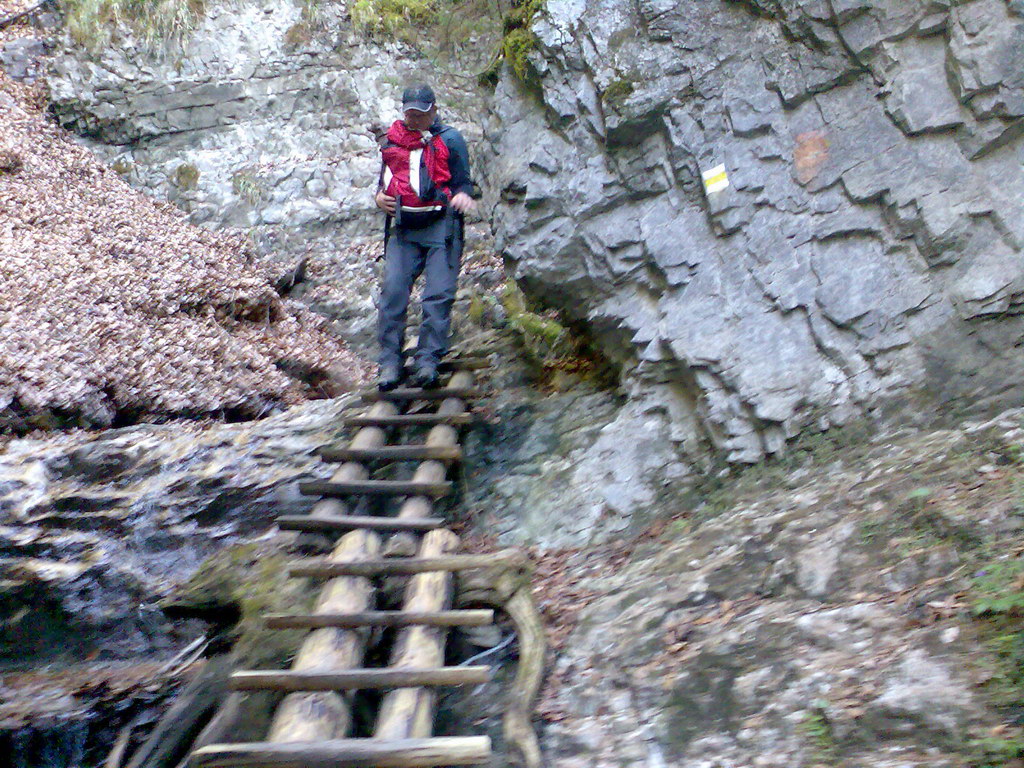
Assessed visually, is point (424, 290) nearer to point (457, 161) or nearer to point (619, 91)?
point (457, 161)

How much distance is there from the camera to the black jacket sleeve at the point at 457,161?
5.76 m

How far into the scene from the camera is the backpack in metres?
5.71

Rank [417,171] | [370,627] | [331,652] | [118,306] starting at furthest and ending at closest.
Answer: [118,306] < [417,171] < [370,627] < [331,652]

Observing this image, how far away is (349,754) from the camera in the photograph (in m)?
2.73

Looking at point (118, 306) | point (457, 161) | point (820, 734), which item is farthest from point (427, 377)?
point (820, 734)

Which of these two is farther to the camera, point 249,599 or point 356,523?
point 356,523

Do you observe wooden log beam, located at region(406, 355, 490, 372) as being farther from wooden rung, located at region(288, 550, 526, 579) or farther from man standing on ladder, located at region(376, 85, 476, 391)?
wooden rung, located at region(288, 550, 526, 579)

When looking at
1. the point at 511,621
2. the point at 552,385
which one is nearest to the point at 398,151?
the point at 552,385

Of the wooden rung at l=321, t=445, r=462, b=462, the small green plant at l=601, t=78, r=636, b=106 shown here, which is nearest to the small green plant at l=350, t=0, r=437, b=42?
the small green plant at l=601, t=78, r=636, b=106

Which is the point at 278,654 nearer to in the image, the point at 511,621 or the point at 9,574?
the point at 511,621

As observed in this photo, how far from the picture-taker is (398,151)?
577 cm

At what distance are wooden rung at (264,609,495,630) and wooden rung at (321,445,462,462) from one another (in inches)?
62.2

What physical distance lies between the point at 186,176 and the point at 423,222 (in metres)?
5.77

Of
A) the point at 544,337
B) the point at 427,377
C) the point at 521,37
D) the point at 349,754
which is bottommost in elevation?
the point at 349,754
